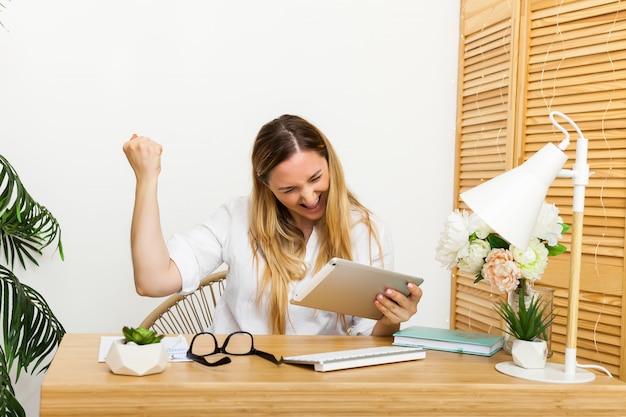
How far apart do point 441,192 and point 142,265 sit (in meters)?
1.86

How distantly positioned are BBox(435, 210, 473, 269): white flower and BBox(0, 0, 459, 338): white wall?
1.65m

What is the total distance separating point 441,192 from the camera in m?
3.49

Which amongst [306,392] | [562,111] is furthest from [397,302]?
[562,111]

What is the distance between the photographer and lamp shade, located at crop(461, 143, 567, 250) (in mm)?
1405

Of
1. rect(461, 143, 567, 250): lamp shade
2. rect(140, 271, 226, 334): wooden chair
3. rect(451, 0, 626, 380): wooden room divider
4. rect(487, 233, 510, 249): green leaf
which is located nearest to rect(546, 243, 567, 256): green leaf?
rect(487, 233, 510, 249): green leaf

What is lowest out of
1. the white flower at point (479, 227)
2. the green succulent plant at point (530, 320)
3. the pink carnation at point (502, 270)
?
the green succulent plant at point (530, 320)

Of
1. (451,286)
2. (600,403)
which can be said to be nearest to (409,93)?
(451,286)

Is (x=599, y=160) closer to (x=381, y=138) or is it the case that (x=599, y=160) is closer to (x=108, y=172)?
(x=381, y=138)

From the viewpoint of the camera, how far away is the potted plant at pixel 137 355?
143 centimetres

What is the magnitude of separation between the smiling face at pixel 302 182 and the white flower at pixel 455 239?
1.88 feet

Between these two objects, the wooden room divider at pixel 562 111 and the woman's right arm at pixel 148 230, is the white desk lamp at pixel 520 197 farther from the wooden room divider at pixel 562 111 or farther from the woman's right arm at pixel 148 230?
the wooden room divider at pixel 562 111

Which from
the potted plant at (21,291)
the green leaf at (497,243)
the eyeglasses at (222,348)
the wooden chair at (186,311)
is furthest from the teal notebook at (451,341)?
the potted plant at (21,291)

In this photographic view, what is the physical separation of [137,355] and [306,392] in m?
0.34

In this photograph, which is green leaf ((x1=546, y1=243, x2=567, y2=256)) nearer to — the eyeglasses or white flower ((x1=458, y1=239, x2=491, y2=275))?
white flower ((x1=458, y1=239, x2=491, y2=275))
